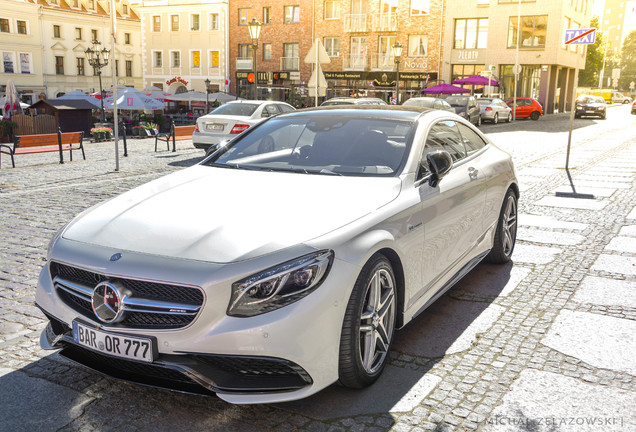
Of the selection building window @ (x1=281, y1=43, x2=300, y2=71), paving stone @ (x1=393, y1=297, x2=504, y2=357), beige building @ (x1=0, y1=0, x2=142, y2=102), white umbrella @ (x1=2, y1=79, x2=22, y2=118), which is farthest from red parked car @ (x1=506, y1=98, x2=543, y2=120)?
paving stone @ (x1=393, y1=297, x2=504, y2=357)

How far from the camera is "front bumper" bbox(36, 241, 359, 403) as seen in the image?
284 cm

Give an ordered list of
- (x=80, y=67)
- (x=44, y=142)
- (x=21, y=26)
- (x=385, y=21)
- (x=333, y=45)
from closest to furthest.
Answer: (x=44, y=142)
(x=385, y=21)
(x=333, y=45)
(x=21, y=26)
(x=80, y=67)

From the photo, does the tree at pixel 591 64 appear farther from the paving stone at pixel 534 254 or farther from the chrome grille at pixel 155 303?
the chrome grille at pixel 155 303

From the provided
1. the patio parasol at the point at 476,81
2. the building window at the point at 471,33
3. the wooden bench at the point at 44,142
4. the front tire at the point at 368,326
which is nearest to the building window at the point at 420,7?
the building window at the point at 471,33

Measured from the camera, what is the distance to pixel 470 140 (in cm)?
551

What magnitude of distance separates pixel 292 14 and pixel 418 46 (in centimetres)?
1102

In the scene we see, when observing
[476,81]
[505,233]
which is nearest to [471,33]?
[476,81]

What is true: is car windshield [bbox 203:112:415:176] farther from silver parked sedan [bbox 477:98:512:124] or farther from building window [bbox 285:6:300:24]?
building window [bbox 285:6:300:24]

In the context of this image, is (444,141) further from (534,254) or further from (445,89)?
(445,89)

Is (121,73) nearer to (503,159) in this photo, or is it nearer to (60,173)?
(60,173)

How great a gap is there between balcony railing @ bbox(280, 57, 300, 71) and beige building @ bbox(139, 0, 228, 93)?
235 inches

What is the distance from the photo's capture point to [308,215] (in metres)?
3.35

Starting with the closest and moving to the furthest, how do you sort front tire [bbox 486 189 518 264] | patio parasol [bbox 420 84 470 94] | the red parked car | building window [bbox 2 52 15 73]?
1. front tire [bbox 486 189 518 264]
2. the red parked car
3. patio parasol [bbox 420 84 470 94]
4. building window [bbox 2 52 15 73]

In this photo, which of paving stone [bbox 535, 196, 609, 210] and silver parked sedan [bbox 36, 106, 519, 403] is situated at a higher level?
silver parked sedan [bbox 36, 106, 519, 403]
